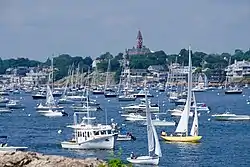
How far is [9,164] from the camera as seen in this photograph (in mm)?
11883

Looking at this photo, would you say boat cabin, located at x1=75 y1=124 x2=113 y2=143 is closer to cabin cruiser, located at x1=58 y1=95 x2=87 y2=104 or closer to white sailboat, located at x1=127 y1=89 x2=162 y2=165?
white sailboat, located at x1=127 y1=89 x2=162 y2=165

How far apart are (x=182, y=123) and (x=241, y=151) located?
36.4 feet

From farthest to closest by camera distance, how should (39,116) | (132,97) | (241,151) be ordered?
(132,97) < (39,116) < (241,151)

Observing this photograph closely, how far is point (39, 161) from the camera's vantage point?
1173 cm

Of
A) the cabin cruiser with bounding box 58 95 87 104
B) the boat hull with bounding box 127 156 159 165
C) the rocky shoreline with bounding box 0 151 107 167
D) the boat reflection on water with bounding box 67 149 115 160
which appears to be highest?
the rocky shoreline with bounding box 0 151 107 167

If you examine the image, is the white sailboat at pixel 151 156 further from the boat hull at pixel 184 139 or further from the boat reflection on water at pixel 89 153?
the boat hull at pixel 184 139

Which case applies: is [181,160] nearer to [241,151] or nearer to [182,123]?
[241,151]

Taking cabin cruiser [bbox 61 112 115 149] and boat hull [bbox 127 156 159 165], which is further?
cabin cruiser [bbox 61 112 115 149]

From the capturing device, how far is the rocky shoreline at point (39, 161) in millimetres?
11570

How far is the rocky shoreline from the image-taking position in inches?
456

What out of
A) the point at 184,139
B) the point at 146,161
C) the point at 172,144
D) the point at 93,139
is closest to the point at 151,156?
the point at 146,161

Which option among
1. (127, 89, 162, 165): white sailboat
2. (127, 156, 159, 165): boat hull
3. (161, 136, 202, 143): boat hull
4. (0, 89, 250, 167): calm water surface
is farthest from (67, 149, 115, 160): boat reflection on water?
(161, 136, 202, 143): boat hull

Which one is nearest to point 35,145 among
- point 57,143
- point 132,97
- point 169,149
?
point 57,143

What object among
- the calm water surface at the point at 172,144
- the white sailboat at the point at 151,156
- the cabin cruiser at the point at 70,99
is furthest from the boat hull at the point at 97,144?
the cabin cruiser at the point at 70,99
